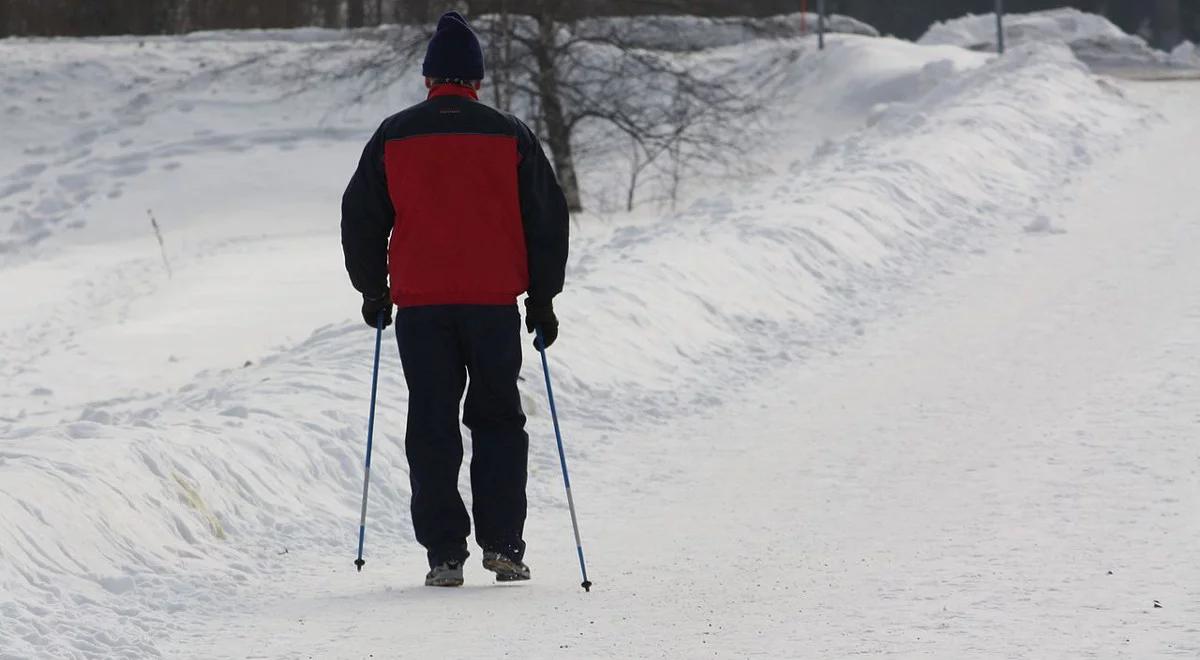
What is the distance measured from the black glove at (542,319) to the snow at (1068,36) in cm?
3233

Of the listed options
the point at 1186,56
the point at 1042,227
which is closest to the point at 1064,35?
the point at 1186,56

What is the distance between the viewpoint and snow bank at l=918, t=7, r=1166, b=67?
1506 inches

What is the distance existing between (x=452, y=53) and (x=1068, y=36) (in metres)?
38.8

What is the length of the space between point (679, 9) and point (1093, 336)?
48.7 ft

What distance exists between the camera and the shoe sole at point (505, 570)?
6043 mm

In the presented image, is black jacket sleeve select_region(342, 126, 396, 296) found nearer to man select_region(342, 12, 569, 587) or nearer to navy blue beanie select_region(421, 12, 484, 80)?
man select_region(342, 12, 569, 587)

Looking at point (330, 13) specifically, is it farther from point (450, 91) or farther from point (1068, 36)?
point (450, 91)

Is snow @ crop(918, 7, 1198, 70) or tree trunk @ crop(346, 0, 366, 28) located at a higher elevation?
tree trunk @ crop(346, 0, 366, 28)

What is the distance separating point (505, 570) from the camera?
6043 millimetres

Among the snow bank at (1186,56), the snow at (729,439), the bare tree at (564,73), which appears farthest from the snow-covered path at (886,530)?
the snow bank at (1186,56)

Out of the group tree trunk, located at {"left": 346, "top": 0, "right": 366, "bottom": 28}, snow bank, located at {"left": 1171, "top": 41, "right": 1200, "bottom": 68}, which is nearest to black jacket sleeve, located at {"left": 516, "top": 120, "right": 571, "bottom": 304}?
tree trunk, located at {"left": 346, "top": 0, "right": 366, "bottom": 28}

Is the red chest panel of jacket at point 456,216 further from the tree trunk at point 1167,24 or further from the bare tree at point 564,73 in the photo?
the tree trunk at point 1167,24

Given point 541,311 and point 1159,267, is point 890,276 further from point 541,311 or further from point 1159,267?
point 541,311

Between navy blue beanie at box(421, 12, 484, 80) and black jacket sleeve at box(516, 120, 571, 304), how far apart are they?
0.24 m
